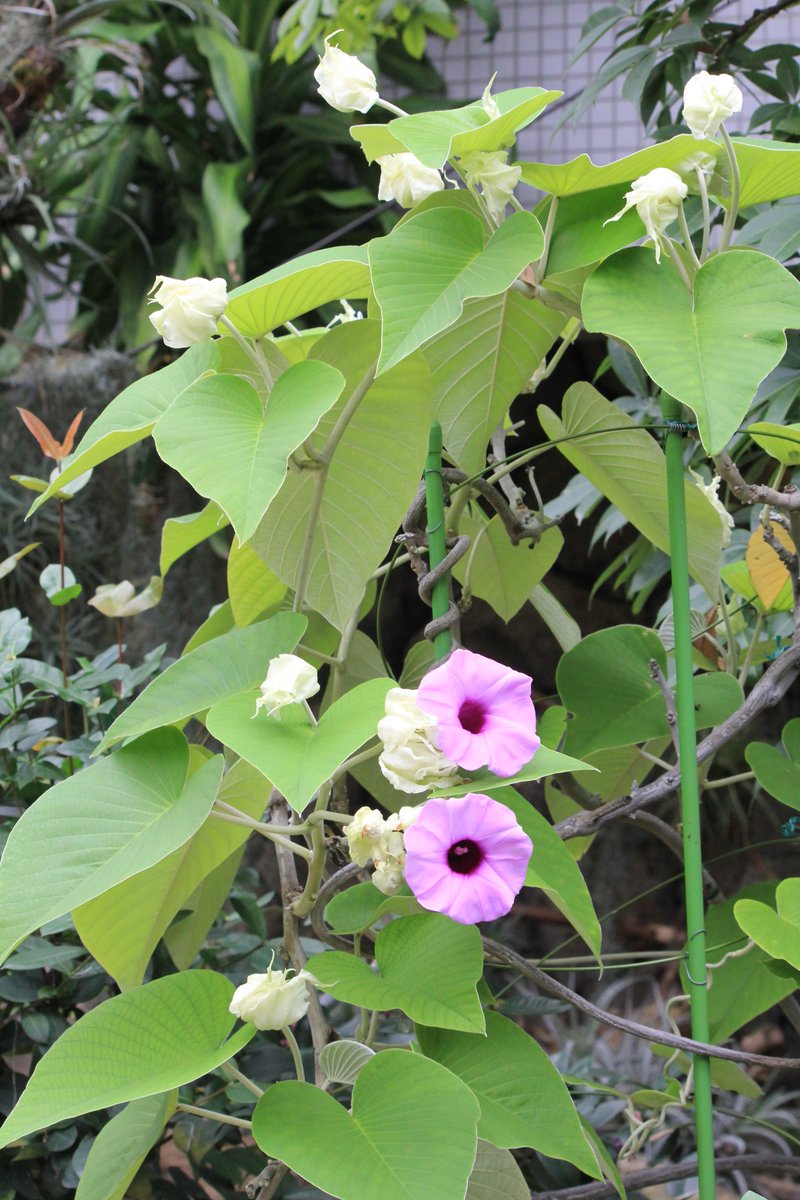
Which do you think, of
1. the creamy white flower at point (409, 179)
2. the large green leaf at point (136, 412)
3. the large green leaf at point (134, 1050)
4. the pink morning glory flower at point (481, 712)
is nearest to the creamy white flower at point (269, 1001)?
the large green leaf at point (134, 1050)

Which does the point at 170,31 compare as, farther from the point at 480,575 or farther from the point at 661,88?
the point at 480,575

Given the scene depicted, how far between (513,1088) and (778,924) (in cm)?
13

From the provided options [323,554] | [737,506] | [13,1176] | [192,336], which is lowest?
[13,1176]

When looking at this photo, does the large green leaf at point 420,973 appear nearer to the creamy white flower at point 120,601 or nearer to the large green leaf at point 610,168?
the large green leaf at point 610,168

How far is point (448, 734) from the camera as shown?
0.41 metres

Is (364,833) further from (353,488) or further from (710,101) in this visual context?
(710,101)

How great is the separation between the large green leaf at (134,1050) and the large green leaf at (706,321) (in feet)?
0.97

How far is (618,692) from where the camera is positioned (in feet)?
1.95

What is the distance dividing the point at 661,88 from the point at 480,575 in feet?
2.23

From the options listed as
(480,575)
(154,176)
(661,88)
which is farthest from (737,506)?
(154,176)

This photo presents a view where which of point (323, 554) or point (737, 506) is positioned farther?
point (737, 506)

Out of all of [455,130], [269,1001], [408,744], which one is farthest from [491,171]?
[269,1001]

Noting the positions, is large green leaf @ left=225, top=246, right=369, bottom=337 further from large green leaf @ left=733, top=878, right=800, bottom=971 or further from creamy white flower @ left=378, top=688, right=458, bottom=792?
large green leaf @ left=733, top=878, right=800, bottom=971

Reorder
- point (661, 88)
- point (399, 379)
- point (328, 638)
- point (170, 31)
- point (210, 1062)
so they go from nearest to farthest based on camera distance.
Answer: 1. point (210, 1062)
2. point (399, 379)
3. point (328, 638)
4. point (661, 88)
5. point (170, 31)
